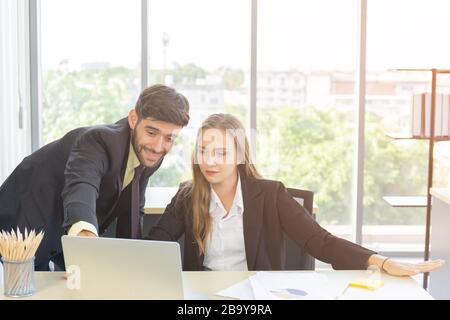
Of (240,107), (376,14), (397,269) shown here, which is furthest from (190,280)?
(376,14)

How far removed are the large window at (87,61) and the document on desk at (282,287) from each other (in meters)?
2.95

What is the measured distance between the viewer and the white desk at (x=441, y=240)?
11.1ft

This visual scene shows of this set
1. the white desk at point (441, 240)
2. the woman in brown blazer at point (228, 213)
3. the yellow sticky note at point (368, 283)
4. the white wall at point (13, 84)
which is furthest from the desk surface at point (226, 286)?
the white wall at point (13, 84)

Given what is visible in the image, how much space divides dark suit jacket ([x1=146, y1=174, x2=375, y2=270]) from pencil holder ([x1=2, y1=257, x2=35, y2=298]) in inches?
24.4

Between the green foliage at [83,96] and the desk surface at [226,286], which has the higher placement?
the green foliage at [83,96]

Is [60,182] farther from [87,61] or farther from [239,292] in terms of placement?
[87,61]

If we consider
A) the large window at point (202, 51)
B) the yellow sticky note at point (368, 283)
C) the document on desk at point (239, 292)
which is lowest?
the document on desk at point (239, 292)

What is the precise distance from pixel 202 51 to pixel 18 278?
10.3 feet

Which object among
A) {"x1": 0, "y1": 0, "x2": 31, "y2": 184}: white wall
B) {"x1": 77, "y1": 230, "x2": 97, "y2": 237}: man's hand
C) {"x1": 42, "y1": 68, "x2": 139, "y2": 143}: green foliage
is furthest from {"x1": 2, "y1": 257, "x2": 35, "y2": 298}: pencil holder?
{"x1": 42, "y1": 68, "x2": 139, "y2": 143}: green foliage

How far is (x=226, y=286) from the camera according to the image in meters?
1.99

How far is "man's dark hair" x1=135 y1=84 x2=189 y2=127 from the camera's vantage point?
2.28 metres

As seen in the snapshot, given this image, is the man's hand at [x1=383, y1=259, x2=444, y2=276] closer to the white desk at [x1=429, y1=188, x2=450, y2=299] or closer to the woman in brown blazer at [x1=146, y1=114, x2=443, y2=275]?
the woman in brown blazer at [x1=146, y1=114, x2=443, y2=275]

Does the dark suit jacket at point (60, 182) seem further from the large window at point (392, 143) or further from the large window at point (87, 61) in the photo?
the large window at point (392, 143)

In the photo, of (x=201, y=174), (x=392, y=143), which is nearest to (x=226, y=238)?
(x=201, y=174)
